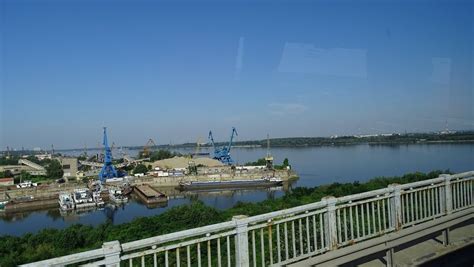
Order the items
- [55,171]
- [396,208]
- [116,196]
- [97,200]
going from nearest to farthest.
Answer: [396,208], [97,200], [116,196], [55,171]

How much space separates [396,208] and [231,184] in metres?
28.5

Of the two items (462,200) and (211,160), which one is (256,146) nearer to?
(211,160)

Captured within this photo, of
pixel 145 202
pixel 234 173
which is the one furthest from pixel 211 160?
pixel 145 202

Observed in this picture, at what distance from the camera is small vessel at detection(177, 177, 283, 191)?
101ft

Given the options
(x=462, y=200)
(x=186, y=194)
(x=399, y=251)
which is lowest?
(x=186, y=194)

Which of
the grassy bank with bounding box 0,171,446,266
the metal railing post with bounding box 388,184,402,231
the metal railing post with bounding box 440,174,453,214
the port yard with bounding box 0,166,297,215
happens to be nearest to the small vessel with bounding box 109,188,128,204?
the port yard with bounding box 0,166,297,215

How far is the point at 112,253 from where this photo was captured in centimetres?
153

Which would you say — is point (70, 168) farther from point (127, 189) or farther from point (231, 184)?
point (231, 184)

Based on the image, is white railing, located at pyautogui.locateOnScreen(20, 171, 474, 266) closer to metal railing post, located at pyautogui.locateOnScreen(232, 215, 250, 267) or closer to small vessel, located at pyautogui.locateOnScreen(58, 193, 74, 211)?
metal railing post, located at pyautogui.locateOnScreen(232, 215, 250, 267)

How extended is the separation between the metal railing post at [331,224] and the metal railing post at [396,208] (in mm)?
680

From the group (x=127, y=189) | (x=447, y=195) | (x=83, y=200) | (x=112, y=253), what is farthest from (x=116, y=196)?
(x=112, y=253)

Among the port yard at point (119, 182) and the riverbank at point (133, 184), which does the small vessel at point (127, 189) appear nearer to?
the port yard at point (119, 182)

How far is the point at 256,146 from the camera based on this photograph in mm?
100375

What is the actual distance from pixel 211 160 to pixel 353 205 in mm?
40687
